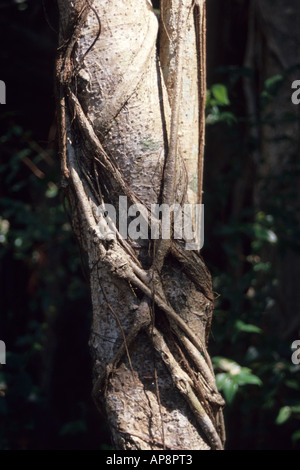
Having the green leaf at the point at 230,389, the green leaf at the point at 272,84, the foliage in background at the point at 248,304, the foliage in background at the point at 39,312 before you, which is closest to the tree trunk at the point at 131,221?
the green leaf at the point at 230,389

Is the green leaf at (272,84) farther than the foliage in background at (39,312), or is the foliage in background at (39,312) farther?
the foliage in background at (39,312)

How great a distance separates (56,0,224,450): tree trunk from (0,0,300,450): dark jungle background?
29.2 inches

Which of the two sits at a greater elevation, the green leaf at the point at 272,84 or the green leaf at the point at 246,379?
the green leaf at the point at 272,84

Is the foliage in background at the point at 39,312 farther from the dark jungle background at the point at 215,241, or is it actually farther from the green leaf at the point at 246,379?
the green leaf at the point at 246,379

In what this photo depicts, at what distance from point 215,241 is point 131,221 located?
1.18m

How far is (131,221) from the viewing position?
→ 845mm

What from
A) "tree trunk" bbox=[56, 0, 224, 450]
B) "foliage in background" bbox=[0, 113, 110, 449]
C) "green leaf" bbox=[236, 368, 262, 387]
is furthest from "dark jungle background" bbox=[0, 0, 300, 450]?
"tree trunk" bbox=[56, 0, 224, 450]

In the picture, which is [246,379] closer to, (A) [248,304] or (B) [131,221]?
(A) [248,304]

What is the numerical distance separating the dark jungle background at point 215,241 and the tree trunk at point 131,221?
74 cm

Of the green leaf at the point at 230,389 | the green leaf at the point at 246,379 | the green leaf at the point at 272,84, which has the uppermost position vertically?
the green leaf at the point at 272,84

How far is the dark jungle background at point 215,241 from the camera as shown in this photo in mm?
1706
